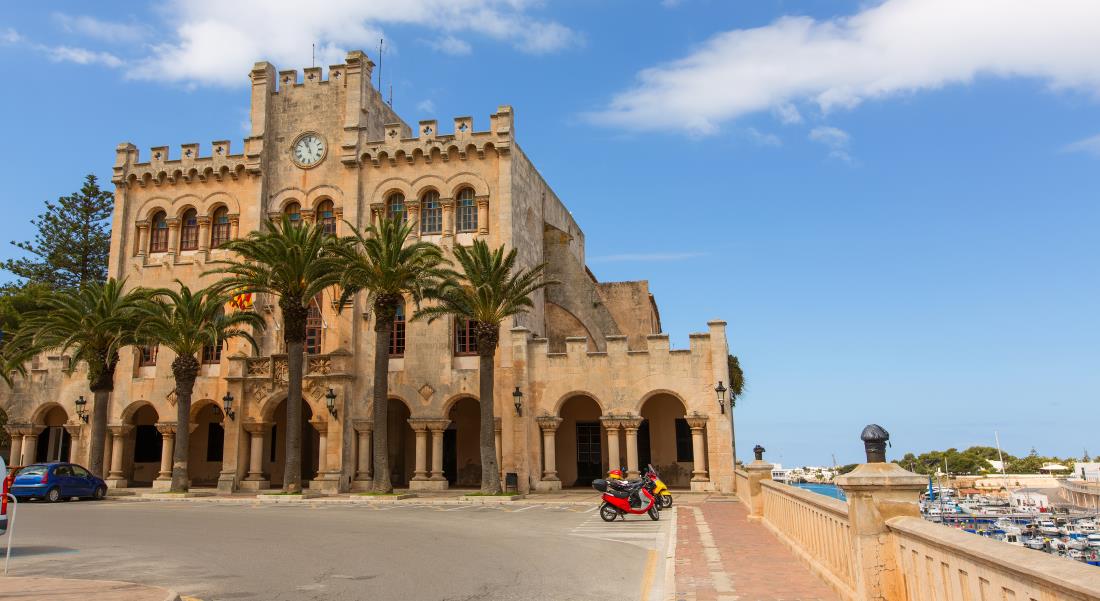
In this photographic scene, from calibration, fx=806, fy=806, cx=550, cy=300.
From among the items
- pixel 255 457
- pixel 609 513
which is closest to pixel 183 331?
pixel 255 457

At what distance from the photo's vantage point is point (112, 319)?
30781 millimetres

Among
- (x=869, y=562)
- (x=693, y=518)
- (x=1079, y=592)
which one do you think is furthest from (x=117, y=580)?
(x=693, y=518)

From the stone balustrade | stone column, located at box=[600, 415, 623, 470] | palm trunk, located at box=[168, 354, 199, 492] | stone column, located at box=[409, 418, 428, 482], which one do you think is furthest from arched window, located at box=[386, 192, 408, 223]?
the stone balustrade

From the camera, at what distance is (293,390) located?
28844 millimetres

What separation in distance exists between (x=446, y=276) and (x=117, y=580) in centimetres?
1966

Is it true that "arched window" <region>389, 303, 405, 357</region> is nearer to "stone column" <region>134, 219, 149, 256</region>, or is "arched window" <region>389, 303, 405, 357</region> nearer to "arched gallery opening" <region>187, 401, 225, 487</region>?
"arched gallery opening" <region>187, 401, 225, 487</region>

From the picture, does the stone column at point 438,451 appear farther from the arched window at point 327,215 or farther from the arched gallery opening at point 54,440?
the arched gallery opening at point 54,440

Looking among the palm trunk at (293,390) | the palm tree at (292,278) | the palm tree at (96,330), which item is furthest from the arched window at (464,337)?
the palm tree at (96,330)

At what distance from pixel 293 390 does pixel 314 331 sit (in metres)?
6.00

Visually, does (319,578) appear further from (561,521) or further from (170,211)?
(170,211)

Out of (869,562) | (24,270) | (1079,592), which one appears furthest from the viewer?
(24,270)

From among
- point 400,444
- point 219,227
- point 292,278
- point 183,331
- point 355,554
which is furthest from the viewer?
point 219,227

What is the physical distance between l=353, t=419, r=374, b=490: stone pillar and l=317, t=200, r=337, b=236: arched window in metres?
8.65

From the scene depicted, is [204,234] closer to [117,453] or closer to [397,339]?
[117,453]
